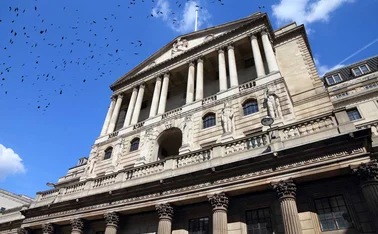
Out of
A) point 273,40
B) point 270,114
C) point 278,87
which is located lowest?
point 270,114

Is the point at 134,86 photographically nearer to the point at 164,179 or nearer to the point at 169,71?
the point at 169,71

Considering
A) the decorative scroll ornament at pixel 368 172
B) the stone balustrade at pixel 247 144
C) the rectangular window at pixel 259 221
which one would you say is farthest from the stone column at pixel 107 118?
the decorative scroll ornament at pixel 368 172

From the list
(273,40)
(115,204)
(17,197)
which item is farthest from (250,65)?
(17,197)

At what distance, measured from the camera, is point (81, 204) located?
19.9 metres

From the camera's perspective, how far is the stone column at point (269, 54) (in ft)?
75.0

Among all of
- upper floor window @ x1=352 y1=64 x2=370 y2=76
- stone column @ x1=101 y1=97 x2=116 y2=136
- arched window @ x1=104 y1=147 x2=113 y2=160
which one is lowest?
arched window @ x1=104 y1=147 x2=113 y2=160

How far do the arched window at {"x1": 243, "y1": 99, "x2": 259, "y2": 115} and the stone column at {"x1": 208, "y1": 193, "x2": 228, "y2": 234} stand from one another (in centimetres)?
864

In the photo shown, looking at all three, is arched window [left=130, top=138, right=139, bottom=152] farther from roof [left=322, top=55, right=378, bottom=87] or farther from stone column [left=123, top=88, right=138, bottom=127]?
roof [left=322, top=55, right=378, bottom=87]

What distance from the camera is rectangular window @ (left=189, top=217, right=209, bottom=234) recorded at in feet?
51.3

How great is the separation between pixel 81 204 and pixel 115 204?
363 cm

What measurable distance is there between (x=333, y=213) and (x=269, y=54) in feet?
52.4

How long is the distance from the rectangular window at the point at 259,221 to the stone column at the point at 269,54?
42.5 feet

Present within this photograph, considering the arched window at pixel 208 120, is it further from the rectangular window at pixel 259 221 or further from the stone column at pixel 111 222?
the stone column at pixel 111 222

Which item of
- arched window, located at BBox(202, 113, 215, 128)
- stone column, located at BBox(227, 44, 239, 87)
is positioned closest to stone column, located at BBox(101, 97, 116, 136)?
arched window, located at BBox(202, 113, 215, 128)
